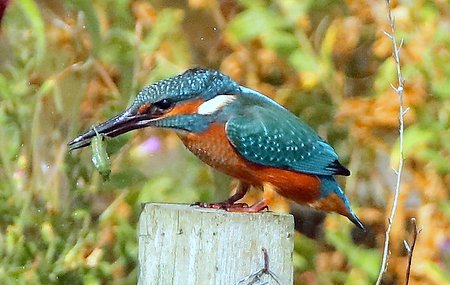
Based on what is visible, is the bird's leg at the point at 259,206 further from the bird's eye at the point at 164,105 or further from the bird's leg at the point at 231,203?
the bird's eye at the point at 164,105

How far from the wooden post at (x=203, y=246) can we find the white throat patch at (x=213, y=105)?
0.63ft

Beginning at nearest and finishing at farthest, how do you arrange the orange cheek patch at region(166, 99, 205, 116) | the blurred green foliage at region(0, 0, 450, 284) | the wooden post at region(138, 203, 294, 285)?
the wooden post at region(138, 203, 294, 285) → the orange cheek patch at region(166, 99, 205, 116) → the blurred green foliage at region(0, 0, 450, 284)

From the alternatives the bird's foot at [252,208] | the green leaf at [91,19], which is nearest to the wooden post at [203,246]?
the bird's foot at [252,208]

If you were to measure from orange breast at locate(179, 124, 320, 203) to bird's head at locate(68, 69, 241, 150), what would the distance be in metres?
0.03

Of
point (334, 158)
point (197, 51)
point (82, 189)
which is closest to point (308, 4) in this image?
point (197, 51)

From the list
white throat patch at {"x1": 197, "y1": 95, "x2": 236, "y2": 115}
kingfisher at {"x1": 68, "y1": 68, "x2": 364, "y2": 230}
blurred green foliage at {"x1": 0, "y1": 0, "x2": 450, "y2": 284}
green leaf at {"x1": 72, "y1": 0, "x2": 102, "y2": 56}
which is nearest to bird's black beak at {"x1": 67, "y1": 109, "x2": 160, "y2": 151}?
kingfisher at {"x1": 68, "y1": 68, "x2": 364, "y2": 230}

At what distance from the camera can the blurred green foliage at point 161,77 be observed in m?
2.22

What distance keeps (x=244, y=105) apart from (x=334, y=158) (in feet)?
0.73

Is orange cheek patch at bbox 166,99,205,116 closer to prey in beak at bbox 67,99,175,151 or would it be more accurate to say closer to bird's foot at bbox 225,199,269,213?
prey in beak at bbox 67,99,175,151

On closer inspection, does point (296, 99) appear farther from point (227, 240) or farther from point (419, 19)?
point (227, 240)

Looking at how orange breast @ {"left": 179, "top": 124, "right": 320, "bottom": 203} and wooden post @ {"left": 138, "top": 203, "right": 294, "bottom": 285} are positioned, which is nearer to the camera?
wooden post @ {"left": 138, "top": 203, "right": 294, "bottom": 285}

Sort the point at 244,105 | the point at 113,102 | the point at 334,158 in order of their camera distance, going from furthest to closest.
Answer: the point at 113,102
the point at 334,158
the point at 244,105

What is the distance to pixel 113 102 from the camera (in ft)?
8.28

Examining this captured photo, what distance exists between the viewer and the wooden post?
3.90 ft
